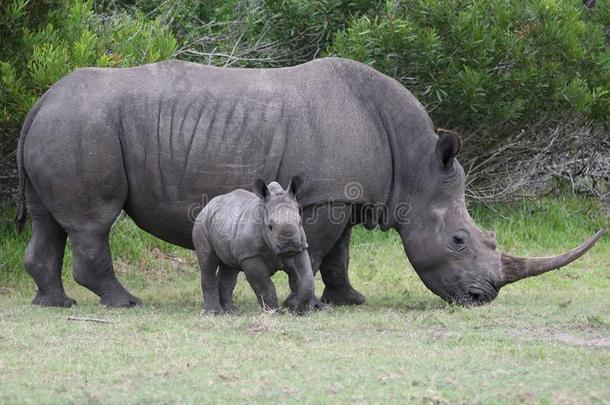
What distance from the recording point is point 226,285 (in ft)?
29.5

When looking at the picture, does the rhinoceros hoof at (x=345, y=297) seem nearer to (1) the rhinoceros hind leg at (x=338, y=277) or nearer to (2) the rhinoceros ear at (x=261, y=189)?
(1) the rhinoceros hind leg at (x=338, y=277)

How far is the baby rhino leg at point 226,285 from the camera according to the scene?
8.92 m

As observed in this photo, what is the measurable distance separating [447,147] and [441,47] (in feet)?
9.95

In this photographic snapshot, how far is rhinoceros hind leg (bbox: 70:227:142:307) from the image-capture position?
30.0 feet

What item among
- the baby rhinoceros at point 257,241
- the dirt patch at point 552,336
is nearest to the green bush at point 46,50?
the baby rhinoceros at point 257,241

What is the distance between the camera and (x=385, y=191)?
31.0ft

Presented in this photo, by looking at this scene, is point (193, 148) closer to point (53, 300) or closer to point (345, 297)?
point (53, 300)

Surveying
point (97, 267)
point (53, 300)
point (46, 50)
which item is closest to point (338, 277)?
point (97, 267)

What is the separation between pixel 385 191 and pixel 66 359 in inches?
137

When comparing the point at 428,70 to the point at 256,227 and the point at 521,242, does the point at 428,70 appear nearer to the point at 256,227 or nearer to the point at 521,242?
the point at 521,242

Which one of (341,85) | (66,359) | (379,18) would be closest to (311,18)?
(379,18)

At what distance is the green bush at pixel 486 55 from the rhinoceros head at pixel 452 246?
289 centimetres

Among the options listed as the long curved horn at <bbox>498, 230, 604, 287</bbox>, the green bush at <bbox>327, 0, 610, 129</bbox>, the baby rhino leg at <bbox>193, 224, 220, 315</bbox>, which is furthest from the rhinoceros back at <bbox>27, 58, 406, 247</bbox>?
the green bush at <bbox>327, 0, 610, 129</bbox>

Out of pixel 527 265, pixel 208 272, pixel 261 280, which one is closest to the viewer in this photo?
pixel 261 280
